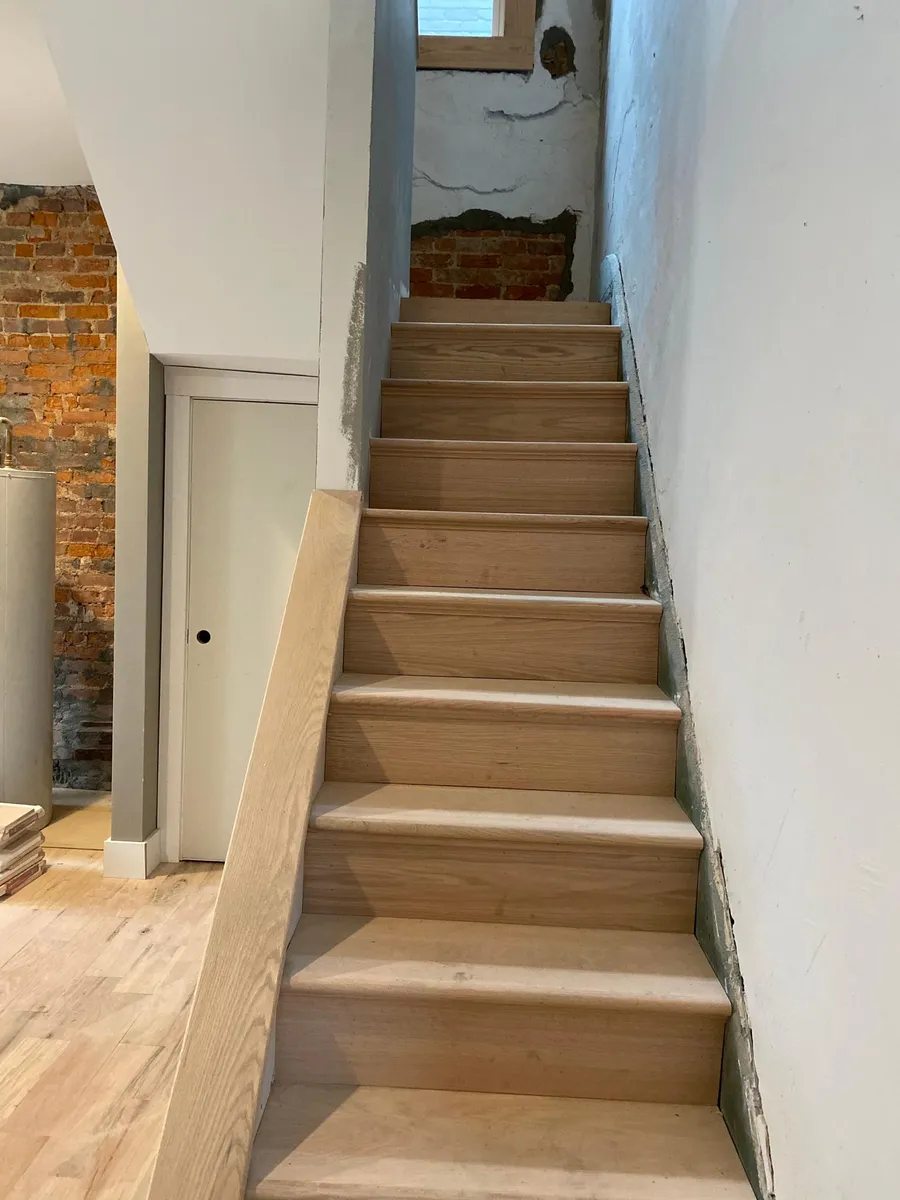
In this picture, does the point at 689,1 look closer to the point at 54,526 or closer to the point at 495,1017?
the point at 495,1017

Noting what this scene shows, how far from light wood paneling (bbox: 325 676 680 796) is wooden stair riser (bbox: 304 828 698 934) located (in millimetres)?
231

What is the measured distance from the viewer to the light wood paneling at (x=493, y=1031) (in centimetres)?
154

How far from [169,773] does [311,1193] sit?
8.14ft

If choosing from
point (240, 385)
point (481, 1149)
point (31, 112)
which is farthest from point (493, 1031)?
point (31, 112)

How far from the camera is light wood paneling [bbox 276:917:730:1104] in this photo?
1.54 meters

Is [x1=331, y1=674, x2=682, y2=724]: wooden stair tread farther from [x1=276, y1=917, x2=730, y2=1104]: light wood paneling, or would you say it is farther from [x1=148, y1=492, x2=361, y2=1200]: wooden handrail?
[x1=276, y1=917, x2=730, y2=1104]: light wood paneling

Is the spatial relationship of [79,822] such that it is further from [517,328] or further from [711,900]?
[711,900]

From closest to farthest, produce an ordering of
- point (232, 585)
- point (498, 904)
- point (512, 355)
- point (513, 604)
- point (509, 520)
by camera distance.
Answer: point (498, 904)
point (513, 604)
point (509, 520)
point (512, 355)
point (232, 585)

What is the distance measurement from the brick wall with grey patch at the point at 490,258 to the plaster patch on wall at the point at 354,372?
2.39 meters

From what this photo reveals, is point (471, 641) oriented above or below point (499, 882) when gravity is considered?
above

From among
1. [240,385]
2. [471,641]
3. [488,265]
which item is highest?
[488,265]

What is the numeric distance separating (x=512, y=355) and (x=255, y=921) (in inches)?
86.4

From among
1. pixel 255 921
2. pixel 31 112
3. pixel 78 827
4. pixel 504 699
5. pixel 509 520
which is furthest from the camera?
pixel 78 827

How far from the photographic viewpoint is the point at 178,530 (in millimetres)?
3547
